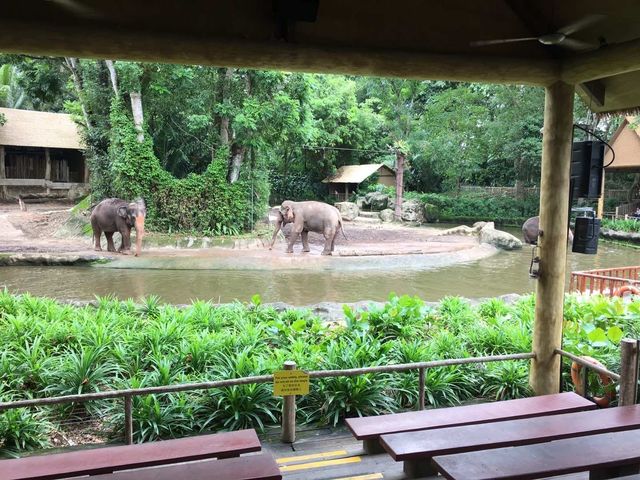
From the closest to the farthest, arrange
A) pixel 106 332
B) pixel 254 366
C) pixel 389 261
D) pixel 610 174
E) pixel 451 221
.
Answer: pixel 254 366 < pixel 106 332 < pixel 389 261 < pixel 610 174 < pixel 451 221

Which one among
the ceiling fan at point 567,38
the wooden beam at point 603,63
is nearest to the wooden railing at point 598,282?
the wooden beam at point 603,63

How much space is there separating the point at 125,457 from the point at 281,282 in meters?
10.6

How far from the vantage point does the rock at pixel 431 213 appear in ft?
100.0

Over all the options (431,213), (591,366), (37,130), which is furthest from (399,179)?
(591,366)

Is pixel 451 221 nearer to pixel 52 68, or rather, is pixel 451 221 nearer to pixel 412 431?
pixel 52 68

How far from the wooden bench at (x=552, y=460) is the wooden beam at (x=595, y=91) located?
286 centimetres

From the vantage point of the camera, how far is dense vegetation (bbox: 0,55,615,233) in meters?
18.5

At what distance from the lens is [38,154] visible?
2720cm

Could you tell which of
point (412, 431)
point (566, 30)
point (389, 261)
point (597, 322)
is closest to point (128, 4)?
point (566, 30)

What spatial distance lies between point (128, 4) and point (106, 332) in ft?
11.3

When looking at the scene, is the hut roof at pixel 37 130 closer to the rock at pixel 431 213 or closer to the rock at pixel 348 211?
the rock at pixel 348 211

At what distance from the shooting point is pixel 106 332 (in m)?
5.53

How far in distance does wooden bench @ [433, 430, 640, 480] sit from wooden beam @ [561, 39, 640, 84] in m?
2.34

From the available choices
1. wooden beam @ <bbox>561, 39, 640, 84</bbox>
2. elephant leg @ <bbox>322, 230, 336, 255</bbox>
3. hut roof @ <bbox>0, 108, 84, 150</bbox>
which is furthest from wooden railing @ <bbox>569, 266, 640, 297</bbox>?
hut roof @ <bbox>0, 108, 84, 150</bbox>
